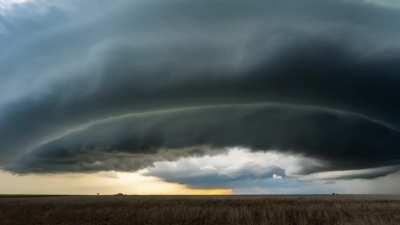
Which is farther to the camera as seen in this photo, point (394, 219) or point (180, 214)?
point (180, 214)

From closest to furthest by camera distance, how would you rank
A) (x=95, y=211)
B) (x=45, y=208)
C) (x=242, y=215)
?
(x=242, y=215), (x=95, y=211), (x=45, y=208)

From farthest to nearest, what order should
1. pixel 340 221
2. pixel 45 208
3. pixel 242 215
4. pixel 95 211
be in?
1. pixel 45 208
2. pixel 95 211
3. pixel 242 215
4. pixel 340 221

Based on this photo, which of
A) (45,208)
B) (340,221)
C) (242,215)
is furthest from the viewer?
(45,208)

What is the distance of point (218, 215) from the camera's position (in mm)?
40969

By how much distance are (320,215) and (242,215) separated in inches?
274

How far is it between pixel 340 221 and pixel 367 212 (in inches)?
281

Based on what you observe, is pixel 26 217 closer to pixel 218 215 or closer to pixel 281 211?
pixel 218 215

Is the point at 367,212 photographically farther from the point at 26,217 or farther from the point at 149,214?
the point at 26,217

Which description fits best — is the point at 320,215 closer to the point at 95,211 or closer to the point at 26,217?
the point at 95,211

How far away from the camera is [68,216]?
42.5 meters

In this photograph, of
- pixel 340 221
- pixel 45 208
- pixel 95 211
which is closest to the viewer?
pixel 340 221

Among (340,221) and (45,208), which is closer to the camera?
(340,221)

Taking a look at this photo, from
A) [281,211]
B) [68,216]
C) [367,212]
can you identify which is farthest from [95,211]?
[367,212]

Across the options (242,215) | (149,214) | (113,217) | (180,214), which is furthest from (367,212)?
(113,217)
